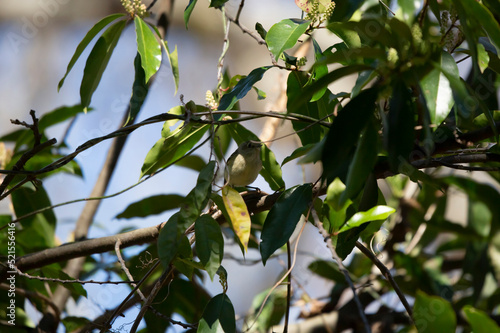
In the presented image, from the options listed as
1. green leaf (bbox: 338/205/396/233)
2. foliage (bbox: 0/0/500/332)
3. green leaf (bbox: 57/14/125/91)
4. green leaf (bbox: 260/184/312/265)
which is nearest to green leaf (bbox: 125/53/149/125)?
foliage (bbox: 0/0/500/332)

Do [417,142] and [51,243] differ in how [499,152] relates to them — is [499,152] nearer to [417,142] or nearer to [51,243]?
[417,142]

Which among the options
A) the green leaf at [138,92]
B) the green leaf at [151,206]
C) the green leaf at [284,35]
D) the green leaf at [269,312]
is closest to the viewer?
the green leaf at [284,35]

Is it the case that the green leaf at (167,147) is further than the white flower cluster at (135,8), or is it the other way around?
the white flower cluster at (135,8)

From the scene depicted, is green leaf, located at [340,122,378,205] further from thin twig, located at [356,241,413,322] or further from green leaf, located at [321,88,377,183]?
thin twig, located at [356,241,413,322]

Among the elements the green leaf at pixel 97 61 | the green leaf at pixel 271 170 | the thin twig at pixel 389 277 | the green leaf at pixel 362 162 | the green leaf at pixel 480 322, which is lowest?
the green leaf at pixel 480 322

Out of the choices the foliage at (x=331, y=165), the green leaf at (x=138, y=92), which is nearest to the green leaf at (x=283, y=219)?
the foliage at (x=331, y=165)

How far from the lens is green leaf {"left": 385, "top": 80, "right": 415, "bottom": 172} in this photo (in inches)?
26.3

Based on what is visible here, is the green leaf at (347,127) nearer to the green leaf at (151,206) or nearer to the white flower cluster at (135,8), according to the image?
the white flower cluster at (135,8)

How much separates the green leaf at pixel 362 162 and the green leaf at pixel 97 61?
0.67 metres

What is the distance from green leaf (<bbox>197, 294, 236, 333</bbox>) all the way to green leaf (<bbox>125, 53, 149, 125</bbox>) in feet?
1.29

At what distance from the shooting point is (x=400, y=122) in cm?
68

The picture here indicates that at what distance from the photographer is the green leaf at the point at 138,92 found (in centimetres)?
105

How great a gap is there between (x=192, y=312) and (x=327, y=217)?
2.67 feet

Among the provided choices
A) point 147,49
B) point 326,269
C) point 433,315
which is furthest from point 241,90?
point 326,269
